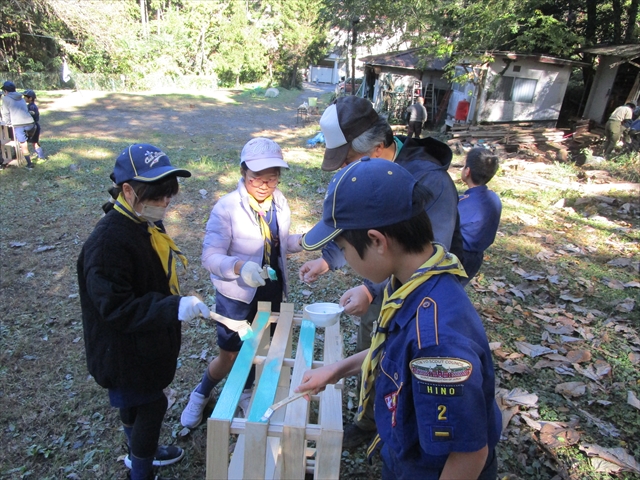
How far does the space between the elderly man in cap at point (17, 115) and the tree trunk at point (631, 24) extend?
21161 mm

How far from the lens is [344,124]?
2.21 metres

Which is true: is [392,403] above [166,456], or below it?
above

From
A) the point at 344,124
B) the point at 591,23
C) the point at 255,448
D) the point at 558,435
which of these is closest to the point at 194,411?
the point at 255,448

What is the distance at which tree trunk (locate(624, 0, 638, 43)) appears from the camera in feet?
52.9

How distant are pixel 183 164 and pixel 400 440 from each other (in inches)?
403

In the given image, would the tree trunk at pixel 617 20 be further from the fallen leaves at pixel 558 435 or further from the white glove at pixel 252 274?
the white glove at pixel 252 274

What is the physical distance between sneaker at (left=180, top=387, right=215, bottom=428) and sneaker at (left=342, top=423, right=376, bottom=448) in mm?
1119

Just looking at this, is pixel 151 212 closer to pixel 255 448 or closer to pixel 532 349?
pixel 255 448

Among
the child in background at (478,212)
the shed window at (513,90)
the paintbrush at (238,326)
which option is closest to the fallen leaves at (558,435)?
the child in background at (478,212)

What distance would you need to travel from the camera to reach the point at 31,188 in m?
8.61

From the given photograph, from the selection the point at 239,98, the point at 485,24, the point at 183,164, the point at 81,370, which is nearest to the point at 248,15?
the point at 239,98

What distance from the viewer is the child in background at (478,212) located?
3352 millimetres

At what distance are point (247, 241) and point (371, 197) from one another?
1723 mm

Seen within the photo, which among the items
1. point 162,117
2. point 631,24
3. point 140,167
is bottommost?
point 162,117
